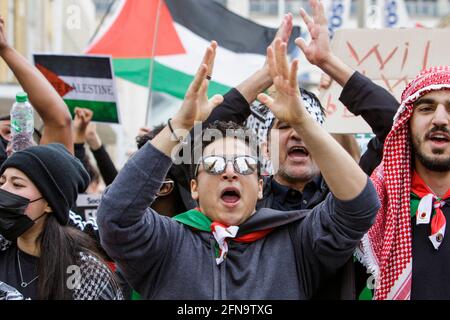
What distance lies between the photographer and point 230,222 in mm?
3141

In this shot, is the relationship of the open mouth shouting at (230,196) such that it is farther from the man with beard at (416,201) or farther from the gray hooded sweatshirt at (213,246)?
the man with beard at (416,201)

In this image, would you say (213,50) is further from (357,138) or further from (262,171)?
(357,138)

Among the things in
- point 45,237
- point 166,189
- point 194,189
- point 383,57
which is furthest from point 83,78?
point 194,189

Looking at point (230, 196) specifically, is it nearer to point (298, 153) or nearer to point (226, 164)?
point (226, 164)

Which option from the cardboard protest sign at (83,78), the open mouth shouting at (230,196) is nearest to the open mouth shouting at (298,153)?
the open mouth shouting at (230,196)

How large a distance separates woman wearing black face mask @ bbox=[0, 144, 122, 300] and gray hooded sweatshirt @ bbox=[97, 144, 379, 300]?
45 centimetres

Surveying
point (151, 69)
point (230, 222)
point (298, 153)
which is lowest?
point (230, 222)

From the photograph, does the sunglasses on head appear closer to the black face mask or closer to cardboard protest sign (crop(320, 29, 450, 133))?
the black face mask

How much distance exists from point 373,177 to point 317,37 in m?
0.77

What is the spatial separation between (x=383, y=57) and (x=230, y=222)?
2470 millimetres

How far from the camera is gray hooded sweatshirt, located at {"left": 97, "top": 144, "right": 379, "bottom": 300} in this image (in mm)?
2969

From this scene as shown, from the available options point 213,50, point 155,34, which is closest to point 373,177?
point 213,50

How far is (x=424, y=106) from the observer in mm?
3578

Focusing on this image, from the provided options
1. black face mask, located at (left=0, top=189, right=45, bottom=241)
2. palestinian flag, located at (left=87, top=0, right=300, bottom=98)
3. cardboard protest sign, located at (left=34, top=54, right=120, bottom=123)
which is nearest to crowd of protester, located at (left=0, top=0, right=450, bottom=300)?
black face mask, located at (left=0, top=189, right=45, bottom=241)
